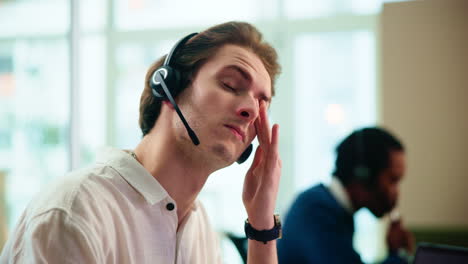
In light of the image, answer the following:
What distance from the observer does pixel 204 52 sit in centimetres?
110

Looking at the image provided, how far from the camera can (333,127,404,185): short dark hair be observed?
200 centimetres

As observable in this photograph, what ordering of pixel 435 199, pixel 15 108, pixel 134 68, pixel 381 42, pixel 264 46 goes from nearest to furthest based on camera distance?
pixel 264 46
pixel 15 108
pixel 435 199
pixel 381 42
pixel 134 68

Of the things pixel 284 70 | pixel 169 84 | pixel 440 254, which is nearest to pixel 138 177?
pixel 169 84

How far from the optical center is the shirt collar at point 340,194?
1.99 meters

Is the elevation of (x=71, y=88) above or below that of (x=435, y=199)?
above

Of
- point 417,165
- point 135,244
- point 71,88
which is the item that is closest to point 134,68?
point 71,88

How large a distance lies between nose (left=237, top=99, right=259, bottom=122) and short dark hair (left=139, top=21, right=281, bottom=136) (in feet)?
0.49

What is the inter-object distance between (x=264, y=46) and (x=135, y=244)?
0.57m

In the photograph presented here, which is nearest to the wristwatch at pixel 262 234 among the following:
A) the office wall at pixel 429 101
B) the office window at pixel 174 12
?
the office wall at pixel 429 101

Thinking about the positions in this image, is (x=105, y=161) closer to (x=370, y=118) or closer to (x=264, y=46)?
(x=264, y=46)

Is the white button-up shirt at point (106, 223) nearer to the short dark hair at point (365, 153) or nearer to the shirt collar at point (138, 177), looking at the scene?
the shirt collar at point (138, 177)

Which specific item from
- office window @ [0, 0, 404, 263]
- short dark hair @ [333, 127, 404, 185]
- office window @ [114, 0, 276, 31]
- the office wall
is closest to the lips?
short dark hair @ [333, 127, 404, 185]

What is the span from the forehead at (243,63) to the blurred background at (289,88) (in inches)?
4.7

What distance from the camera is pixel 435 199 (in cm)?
287
